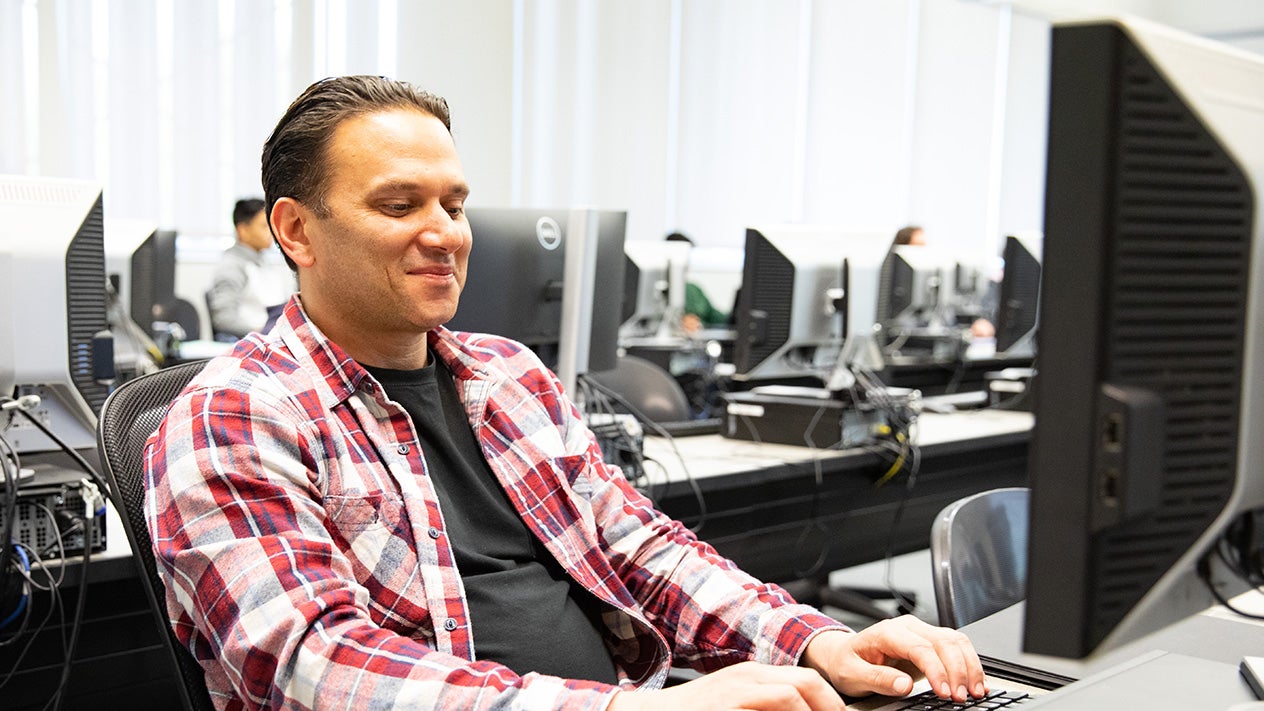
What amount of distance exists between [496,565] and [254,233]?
14.4 ft

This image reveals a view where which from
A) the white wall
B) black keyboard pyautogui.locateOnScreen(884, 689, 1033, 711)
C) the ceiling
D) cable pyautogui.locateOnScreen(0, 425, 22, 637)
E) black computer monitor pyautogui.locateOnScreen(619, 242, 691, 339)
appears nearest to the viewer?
black keyboard pyautogui.locateOnScreen(884, 689, 1033, 711)

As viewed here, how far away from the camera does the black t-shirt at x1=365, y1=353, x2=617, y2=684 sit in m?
1.19

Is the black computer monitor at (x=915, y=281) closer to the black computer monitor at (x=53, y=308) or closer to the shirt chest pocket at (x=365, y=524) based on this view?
the black computer monitor at (x=53, y=308)

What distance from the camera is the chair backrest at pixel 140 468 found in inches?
42.2

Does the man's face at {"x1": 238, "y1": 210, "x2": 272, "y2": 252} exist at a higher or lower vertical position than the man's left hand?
higher

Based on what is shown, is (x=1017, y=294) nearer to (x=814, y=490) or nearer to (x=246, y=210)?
(x=814, y=490)

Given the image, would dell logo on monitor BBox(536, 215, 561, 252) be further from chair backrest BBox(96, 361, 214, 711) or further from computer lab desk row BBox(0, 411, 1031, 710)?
chair backrest BBox(96, 361, 214, 711)

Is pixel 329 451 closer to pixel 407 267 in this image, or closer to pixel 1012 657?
pixel 407 267

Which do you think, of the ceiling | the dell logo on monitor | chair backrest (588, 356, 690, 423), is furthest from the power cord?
the ceiling

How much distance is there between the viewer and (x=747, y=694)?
0.90m

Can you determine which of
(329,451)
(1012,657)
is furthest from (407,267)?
(1012,657)

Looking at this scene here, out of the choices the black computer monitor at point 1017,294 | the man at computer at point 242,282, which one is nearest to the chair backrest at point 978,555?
the black computer monitor at point 1017,294

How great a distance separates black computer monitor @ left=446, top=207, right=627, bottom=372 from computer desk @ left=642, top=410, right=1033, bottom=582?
38 cm

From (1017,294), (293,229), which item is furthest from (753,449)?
(293,229)
